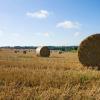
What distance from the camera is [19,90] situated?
7.30m

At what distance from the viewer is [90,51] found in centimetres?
1703

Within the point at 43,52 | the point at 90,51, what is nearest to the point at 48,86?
the point at 90,51

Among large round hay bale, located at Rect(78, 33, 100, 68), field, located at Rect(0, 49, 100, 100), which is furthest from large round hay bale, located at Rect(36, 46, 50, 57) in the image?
field, located at Rect(0, 49, 100, 100)

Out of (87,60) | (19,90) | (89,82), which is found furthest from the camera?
(87,60)

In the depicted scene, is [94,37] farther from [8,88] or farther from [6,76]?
[8,88]

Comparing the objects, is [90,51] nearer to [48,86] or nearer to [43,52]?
[48,86]

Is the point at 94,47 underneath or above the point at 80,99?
above

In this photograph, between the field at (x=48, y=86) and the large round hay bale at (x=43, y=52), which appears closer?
the field at (x=48, y=86)

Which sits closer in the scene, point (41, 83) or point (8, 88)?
point (8, 88)

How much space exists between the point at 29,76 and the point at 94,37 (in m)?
8.46

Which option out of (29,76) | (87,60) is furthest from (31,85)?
(87,60)

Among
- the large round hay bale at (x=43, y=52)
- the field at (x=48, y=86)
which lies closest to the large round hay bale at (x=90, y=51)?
the field at (x=48, y=86)

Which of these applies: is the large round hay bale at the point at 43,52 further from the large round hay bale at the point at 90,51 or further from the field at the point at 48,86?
the field at the point at 48,86

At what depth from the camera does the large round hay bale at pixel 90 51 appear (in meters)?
16.5
